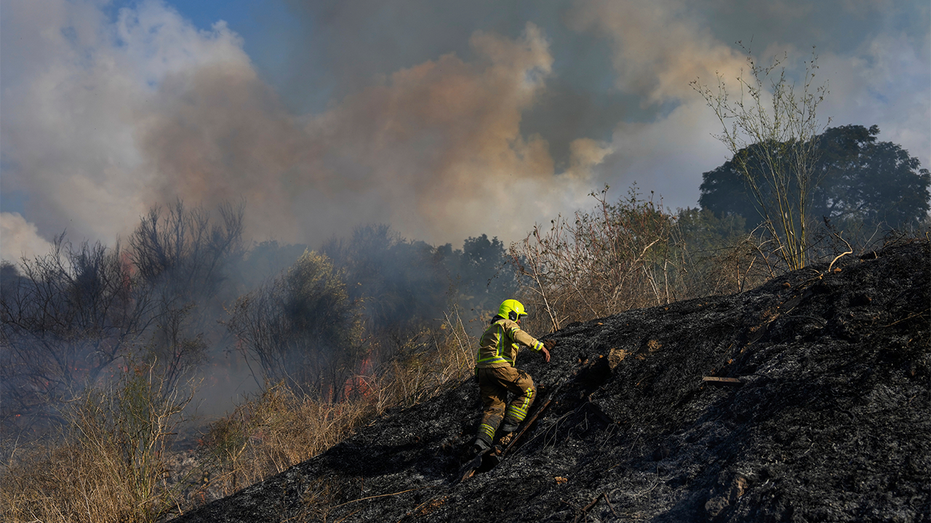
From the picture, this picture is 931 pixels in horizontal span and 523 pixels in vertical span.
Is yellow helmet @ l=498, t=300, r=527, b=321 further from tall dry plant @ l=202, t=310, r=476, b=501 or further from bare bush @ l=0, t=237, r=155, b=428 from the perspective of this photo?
bare bush @ l=0, t=237, r=155, b=428

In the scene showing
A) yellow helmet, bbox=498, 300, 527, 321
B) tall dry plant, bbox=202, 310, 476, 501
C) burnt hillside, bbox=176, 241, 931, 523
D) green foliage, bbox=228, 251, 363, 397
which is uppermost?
green foliage, bbox=228, 251, 363, 397

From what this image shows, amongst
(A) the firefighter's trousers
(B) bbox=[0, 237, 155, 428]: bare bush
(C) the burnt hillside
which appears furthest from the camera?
(B) bbox=[0, 237, 155, 428]: bare bush

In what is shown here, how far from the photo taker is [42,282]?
74.7 ft

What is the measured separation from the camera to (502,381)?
599cm

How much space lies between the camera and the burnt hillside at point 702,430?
3.17 meters

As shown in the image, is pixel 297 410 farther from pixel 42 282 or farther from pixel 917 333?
pixel 42 282

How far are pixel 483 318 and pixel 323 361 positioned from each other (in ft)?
54.3

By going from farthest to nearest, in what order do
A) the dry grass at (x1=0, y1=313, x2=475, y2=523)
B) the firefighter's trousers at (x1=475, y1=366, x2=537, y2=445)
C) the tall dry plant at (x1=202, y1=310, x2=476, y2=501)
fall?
the tall dry plant at (x1=202, y1=310, x2=476, y2=501), the dry grass at (x1=0, y1=313, x2=475, y2=523), the firefighter's trousers at (x1=475, y1=366, x2=537, y2=445)

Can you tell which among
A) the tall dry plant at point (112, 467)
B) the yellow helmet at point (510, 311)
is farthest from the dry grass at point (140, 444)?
the yellow helmet at point (510, 311)

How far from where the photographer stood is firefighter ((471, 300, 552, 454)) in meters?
5.95

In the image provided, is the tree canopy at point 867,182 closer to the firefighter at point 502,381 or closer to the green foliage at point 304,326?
the green foliage at point 304,326

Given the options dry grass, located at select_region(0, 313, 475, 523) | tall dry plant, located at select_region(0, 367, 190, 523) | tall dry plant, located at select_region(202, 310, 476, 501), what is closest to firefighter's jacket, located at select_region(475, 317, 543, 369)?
dry grass, located at select_region(0, 313, 475, 523)

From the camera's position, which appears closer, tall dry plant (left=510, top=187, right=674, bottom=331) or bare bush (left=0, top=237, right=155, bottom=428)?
tall dry plant (left=510, top=187, right=674, bottom=331)

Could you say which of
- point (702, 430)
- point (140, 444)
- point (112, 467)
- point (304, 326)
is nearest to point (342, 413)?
point (140, 444)
